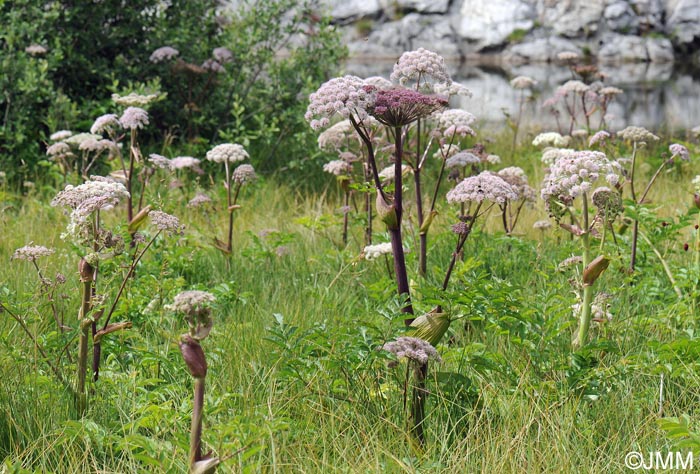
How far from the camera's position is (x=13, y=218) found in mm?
5129

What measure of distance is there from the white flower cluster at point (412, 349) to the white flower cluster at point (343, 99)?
68 cm

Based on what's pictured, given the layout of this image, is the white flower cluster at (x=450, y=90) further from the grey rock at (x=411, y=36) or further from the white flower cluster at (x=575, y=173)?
the grey rock at (x=411, y=36)

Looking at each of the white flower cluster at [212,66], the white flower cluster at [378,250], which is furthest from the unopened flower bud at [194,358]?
the white flower cluster at [212,66]

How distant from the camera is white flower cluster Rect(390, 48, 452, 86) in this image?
2.99 meters

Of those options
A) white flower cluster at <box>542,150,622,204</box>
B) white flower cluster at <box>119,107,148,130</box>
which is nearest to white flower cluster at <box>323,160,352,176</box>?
white flower cluster at <box>119,107,148,130</box>

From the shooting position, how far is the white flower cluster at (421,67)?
2.99 meters

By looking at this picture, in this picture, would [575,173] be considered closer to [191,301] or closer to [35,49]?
[191,301]

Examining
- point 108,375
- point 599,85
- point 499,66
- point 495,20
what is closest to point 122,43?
point 599,85

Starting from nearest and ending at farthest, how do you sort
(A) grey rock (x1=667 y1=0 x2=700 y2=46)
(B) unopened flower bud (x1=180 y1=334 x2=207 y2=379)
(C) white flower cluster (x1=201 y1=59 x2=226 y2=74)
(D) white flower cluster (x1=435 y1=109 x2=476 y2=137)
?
1. (B) unopened flower bud (x1=180 y1=334 x2=207 y2=379)
2. (D) white flower cluster (x1=435 y1=109 x2=476 y2=137)
3. (C) white flower cluster (x1=201 y1=59 x2=226 y2=74)
4. (A) grey rock (x1=667 y1=0 x2=700 y2=46)

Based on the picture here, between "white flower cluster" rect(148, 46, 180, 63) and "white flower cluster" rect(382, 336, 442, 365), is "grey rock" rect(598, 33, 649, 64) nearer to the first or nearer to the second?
"white flower cluster" rect(148, 46, 180, 63)

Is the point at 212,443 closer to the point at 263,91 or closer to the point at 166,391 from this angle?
the point at 166,391

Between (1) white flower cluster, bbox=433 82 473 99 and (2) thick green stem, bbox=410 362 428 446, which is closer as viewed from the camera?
(2) thick green stem, bbox=410 362 428 446

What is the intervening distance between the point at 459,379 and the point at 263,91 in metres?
4.89

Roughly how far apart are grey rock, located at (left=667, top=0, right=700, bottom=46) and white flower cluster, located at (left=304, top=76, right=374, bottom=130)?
125 ft
